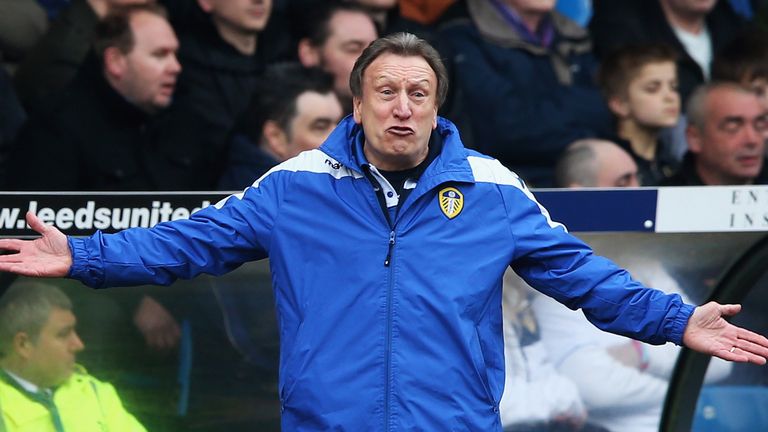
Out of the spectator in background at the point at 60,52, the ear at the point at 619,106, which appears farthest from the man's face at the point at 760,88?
the spectator in background at the point at 60,52

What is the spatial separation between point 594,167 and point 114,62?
6.42 ft

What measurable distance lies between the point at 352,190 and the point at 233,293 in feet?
4.57

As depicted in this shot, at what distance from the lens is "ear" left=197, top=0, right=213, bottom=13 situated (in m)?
6.15

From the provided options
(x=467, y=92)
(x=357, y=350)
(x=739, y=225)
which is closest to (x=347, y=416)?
(x=357, y=350)

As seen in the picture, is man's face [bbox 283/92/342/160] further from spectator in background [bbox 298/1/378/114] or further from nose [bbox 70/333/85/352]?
nose [bbox 70/333/85/352]

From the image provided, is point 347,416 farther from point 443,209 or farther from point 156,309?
point 156,309

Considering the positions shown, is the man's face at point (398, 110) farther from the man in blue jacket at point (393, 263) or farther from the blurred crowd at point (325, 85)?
the blurred crowd at point (325, 85)

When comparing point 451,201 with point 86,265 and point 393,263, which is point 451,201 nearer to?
point 393,263

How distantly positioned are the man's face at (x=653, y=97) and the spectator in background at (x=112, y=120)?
79.0 inches

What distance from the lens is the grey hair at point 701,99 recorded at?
20.5ft

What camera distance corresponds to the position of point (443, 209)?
3.61m

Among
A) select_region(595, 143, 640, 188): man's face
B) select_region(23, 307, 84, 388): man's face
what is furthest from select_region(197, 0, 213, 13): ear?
select_region(23, 307, 84, 388): man's face

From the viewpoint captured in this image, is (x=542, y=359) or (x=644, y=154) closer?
(x=542, y=359)

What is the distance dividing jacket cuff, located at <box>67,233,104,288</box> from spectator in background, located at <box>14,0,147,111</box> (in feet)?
7.64
